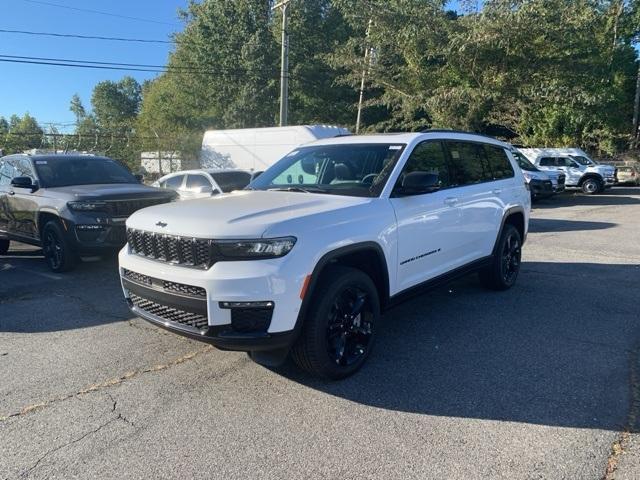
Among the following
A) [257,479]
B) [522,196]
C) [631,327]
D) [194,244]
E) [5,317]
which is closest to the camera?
[257,479]

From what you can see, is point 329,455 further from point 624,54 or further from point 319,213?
point 624,54

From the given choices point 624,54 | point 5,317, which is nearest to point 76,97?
point 624,54

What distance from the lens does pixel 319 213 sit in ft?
11.8

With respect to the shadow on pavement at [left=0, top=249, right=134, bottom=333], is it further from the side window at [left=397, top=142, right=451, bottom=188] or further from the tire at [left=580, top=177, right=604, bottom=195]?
the tire at [left=580, top=177, right=604, bottom=195]

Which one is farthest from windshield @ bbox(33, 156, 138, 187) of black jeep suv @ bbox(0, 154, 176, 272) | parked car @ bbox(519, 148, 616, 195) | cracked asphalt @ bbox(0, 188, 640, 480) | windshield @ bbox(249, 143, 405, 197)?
parked car @ bbox(519, 148, 616, 195)

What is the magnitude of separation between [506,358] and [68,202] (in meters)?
5.93

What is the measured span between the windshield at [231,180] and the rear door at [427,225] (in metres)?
6.38

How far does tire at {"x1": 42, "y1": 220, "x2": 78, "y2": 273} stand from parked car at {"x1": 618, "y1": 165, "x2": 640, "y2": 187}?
27541 mm

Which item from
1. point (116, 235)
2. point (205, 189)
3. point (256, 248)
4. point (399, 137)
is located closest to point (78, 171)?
point (116, 235)

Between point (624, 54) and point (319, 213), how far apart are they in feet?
132

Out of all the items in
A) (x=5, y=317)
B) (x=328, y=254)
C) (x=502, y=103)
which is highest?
(x=502, y=103)

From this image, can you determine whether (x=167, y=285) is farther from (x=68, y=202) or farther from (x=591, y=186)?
(x=591, y=186)

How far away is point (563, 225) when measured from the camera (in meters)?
12.6

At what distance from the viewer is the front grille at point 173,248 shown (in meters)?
3.38
